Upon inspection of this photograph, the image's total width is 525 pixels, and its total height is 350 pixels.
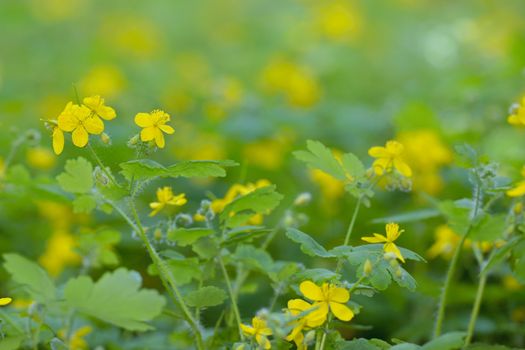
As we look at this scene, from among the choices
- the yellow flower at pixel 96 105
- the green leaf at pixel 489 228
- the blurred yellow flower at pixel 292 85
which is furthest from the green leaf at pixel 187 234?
the blurred yellow flower at pixel 292 85

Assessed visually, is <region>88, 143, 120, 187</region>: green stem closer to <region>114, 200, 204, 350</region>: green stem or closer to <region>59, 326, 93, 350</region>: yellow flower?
<region>114, 200, 204, 350</region>: green stem

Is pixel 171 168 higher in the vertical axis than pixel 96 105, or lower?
lower

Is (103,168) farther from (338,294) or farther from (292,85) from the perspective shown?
(292,85)

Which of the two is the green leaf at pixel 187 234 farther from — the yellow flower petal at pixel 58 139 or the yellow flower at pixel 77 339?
the yellow flower at pixel 77 339

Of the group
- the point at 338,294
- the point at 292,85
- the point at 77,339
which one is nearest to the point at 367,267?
the point at 338,294

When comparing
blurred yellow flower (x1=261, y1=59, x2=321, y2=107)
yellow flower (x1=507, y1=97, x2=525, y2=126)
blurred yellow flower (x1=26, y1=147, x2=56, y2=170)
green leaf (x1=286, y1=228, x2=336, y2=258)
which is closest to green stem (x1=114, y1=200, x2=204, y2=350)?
green leaf (x1=286, y1=228, x2=336, y2=258)

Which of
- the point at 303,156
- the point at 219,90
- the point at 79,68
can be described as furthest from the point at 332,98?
the point at 303,156
